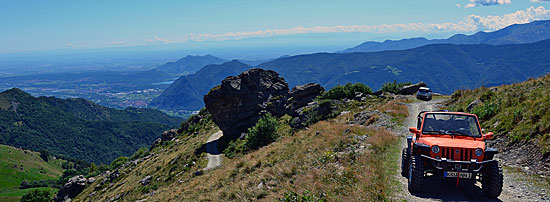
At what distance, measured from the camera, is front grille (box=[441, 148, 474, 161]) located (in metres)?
8.62

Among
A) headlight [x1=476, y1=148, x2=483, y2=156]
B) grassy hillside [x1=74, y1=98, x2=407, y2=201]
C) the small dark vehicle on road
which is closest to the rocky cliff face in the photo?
the small dark vehicle on road

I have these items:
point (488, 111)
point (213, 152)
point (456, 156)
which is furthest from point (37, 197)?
point (488, 111)

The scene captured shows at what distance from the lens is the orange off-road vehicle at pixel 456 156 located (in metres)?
8.50

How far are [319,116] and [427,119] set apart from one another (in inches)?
1014

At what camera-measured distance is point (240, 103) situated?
49.4m

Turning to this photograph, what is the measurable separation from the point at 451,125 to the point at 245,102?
4083cm

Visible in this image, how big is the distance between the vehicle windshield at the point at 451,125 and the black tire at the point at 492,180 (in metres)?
1.45

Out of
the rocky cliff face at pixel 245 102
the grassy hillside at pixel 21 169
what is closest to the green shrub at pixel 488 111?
the rocky cliff face at pixel 245 102

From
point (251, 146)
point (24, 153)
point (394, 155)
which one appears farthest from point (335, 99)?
point (24, 153)

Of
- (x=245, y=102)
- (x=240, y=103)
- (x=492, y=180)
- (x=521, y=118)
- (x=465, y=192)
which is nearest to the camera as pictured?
(x=492, y=180)

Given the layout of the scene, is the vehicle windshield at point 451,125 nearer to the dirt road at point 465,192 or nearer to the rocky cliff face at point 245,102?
the dirt road at point 465,192

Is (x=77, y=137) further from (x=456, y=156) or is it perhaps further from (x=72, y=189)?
(x=456, y=156)

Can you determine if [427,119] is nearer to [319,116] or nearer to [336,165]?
[336,165]

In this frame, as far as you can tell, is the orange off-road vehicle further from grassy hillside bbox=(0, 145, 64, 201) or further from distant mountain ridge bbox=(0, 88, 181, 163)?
distant mountain ridge bbox=(0, 88, 181, 163)
